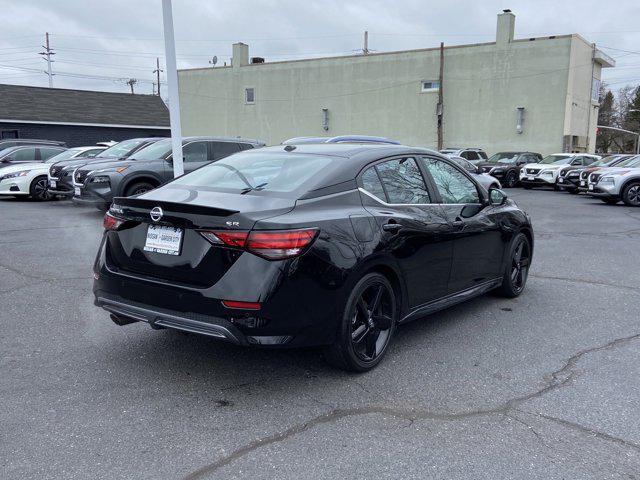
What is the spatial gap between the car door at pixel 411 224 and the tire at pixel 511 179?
21.4 meters

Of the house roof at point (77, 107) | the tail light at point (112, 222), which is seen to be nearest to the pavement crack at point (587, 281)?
the tail light at point (112, 222)

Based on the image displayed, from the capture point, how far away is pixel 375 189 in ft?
14.0

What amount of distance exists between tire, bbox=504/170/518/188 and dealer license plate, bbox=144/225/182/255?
23080 mm

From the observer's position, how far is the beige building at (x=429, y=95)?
102ft

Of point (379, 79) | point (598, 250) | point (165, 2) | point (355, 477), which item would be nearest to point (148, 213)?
point (355, 477)

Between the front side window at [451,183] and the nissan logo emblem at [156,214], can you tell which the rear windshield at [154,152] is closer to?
the front side window at [451,183]

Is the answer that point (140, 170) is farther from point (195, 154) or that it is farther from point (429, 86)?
point (429, 86)

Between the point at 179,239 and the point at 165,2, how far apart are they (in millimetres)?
6084

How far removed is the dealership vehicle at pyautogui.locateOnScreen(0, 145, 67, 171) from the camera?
17016mm

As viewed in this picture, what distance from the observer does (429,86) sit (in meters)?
34.5

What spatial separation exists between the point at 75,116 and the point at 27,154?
15941mm

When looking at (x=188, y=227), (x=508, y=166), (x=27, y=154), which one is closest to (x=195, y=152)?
(x=27, y=154)

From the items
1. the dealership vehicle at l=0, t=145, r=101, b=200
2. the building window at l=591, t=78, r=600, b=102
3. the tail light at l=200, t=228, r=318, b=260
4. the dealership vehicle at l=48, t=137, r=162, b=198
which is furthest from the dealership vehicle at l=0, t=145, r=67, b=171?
the building window at l=591, t=78, r=600, b=102

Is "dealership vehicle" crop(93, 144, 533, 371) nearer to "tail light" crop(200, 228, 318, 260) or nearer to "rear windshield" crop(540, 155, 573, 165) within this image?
"tail light" crop(200, 228, 318, 260)
